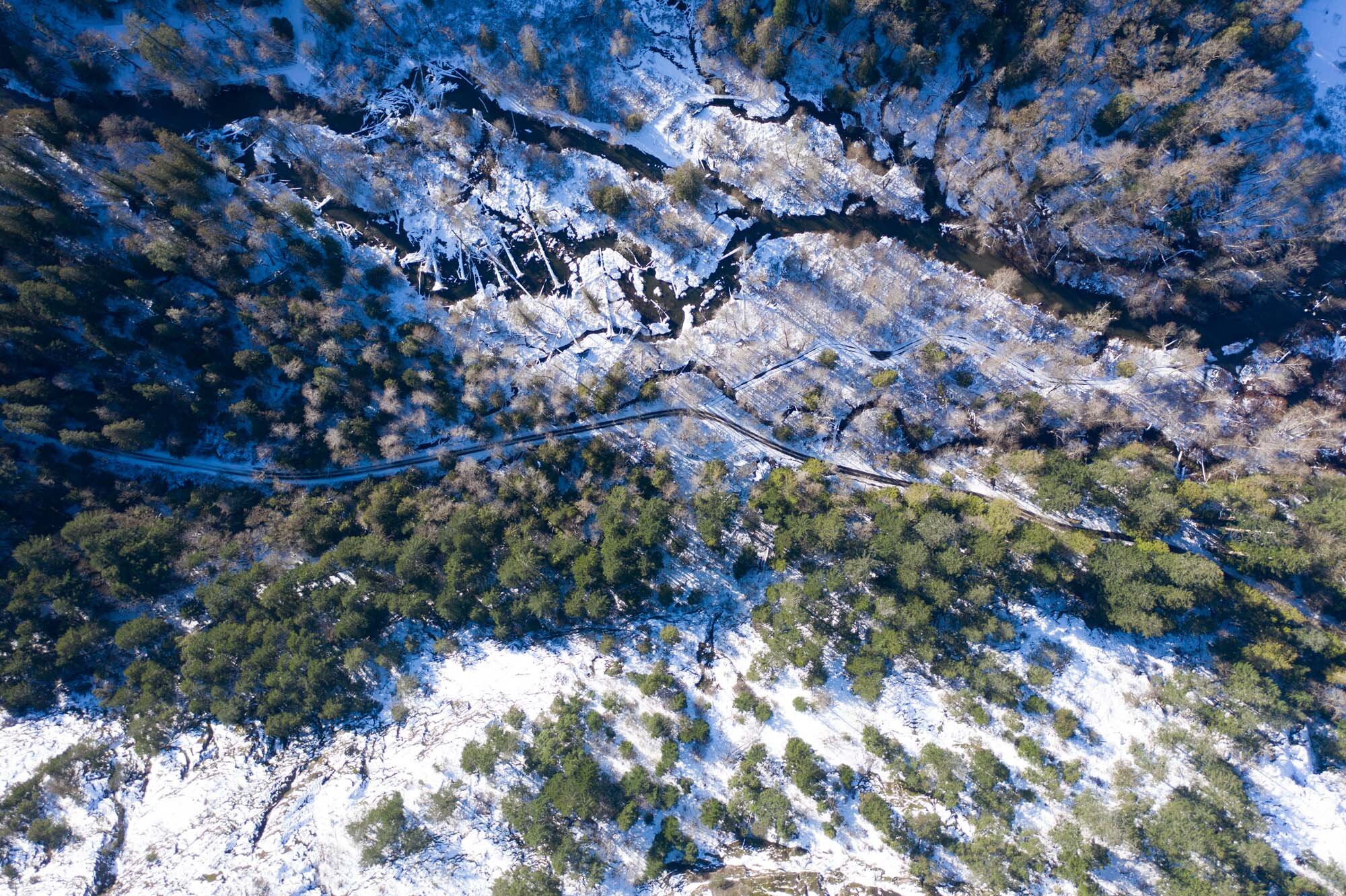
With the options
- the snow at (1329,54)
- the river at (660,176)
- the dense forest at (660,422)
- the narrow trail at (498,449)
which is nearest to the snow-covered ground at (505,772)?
the dense forest at (660,422)

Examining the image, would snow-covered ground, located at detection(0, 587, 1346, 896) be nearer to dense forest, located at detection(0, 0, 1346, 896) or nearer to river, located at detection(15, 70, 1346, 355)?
dense forest, located at detection(0, 0, 1346, 896)

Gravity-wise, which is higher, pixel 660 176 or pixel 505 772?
pixel 660 176

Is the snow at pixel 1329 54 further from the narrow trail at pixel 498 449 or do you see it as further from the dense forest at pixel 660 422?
the narrow trail at pixel 498 449

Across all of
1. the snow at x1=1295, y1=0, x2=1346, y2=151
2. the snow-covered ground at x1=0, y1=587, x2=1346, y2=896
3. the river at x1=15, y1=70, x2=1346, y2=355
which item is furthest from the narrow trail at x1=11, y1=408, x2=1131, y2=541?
the snow at x1=1295, y1=0, x2=1346, y2=151

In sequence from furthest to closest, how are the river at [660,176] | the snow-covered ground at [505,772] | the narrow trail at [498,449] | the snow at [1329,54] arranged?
the river at [660,176]
the narrow trail at [498,449]
the snow at [1329,54]
the snow-covered ground at [505,772]

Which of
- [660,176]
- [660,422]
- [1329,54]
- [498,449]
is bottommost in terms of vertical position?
[498,449]

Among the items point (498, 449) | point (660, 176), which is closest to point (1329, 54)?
point (660, 176)

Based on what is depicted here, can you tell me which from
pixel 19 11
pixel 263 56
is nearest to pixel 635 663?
pixel 263 56

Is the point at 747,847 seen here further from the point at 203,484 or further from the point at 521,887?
the point at 203,484

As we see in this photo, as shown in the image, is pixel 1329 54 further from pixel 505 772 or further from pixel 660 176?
pixel 505 772

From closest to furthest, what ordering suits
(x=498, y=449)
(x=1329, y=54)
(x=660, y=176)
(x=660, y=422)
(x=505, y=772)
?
(x=505, y=772), (x=1329, y=54), (x=498, y=449), (x=660, y=422), (x=660, y=176)

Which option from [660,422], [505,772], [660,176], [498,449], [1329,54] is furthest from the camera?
[660,176]
